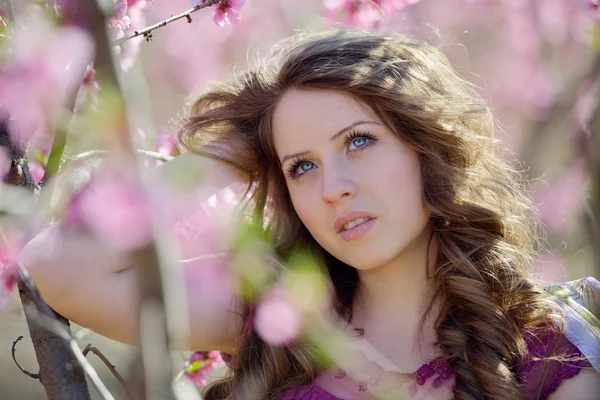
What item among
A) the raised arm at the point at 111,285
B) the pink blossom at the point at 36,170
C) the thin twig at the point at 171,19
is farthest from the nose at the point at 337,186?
the pink blossom at the point at 36,170

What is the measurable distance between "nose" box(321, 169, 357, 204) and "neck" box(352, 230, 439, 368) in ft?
0.80

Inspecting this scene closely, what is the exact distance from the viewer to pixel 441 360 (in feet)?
5.75

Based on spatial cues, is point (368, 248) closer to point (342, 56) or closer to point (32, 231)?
point (342, 56)

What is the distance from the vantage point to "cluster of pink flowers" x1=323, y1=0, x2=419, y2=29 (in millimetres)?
2430

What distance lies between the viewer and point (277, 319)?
2014 millimetres

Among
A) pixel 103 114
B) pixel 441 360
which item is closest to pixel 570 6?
pixel 441 360

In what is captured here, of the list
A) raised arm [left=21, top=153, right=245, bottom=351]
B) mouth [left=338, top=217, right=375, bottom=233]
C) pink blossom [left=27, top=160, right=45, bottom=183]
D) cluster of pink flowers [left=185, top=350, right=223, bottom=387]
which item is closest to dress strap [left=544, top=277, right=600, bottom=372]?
mouth [left=338, top=217, right=375, bottom=233]

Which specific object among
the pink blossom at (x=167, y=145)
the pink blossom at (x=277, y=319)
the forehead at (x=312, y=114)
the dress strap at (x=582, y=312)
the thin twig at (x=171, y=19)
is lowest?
the pink blossom at (x=277, y=319)

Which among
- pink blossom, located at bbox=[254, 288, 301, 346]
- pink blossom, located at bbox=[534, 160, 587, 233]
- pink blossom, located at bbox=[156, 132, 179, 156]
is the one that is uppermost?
pink blossom, located at bbox=[156, 132, 179, 156]

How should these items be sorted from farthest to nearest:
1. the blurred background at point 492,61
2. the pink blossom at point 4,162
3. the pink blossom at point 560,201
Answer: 1. the pink blossom at point 560,201
2. the blurred background at point 492,61
3. the pink blossom at point 4,162

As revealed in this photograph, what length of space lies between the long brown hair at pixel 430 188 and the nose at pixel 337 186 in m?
0.16

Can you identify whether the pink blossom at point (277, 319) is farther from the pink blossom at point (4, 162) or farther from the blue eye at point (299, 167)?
the pink blossom at point (4, 162)

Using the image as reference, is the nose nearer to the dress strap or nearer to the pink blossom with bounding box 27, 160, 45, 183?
the dress strap

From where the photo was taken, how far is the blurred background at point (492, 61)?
283 cm
